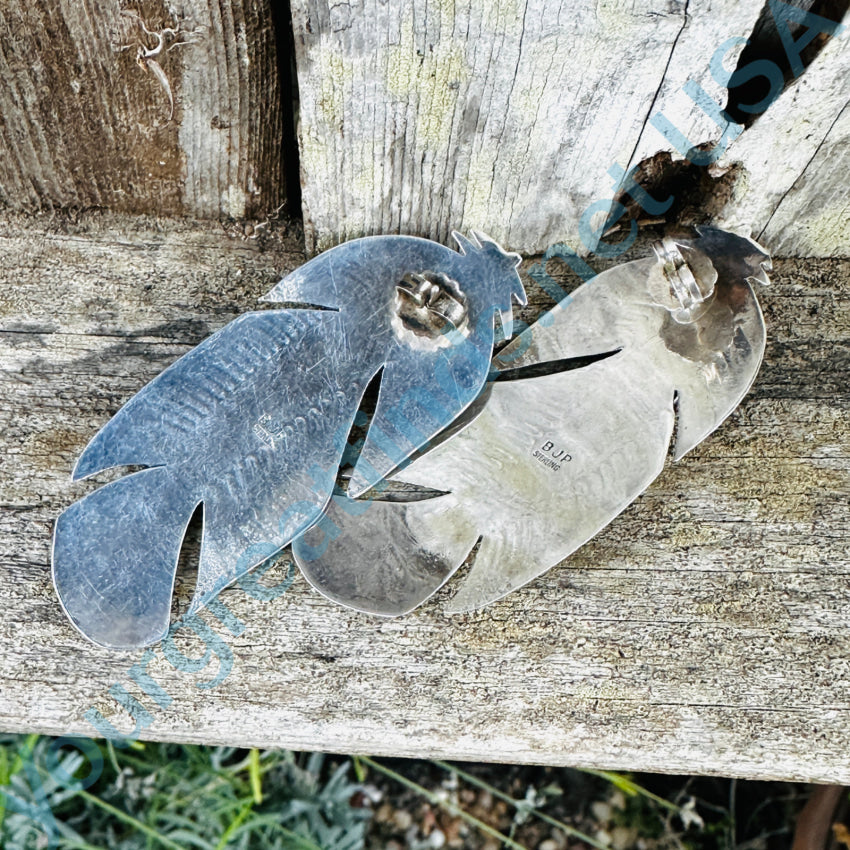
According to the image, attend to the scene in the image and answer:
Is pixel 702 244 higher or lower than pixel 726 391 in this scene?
higher

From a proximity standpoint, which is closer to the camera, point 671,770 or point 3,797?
point 671,770

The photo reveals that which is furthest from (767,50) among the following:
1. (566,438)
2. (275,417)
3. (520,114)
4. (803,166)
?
(275,417)

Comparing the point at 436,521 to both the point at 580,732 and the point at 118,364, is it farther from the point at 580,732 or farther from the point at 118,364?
the point at 118,364

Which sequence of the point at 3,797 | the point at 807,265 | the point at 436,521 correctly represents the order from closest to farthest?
1. the point at 436,521
2. the point at 807,265
3. the point at 3,797

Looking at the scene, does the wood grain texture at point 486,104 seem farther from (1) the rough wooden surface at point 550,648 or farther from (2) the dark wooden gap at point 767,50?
(1) the rough wooden surface at point 550,648

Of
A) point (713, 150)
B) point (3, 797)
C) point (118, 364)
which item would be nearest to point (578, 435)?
point (713, 150)

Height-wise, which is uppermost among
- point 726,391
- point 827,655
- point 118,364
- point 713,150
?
point 713,150

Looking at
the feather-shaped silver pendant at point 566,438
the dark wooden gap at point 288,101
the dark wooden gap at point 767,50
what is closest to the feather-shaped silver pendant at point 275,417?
the feather-shaped silver pendant at point 566,438
